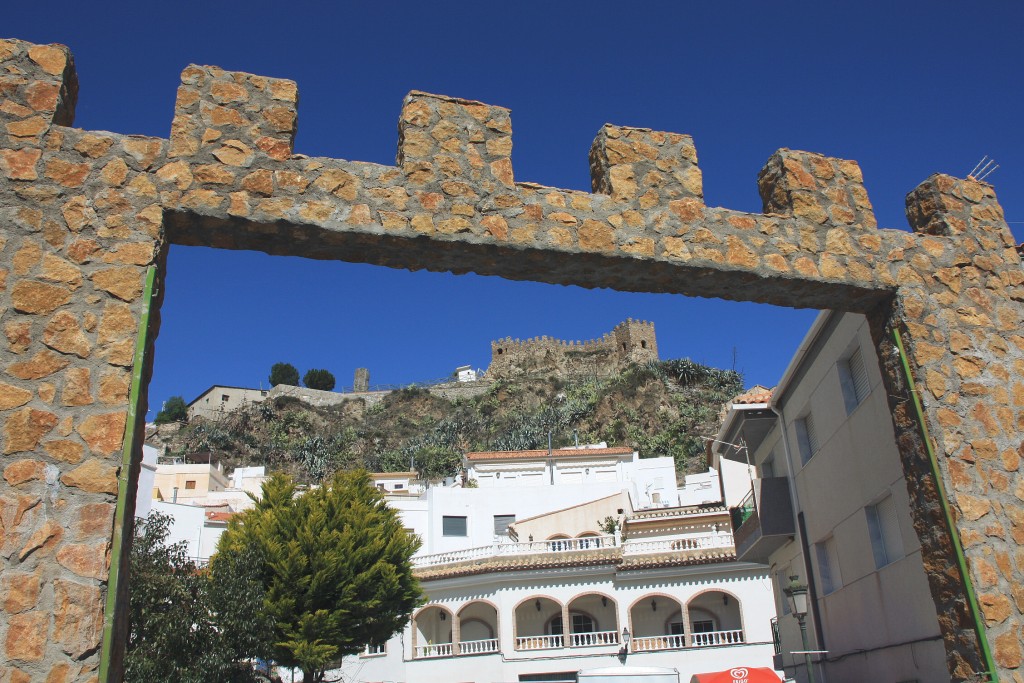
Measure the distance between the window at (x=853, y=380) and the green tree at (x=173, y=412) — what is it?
267 feet

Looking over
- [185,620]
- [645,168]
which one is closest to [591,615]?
[185,620]

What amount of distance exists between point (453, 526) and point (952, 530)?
32.7 metres

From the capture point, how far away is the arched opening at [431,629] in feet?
96.9

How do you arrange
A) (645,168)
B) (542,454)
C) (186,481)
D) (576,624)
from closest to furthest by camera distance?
(645,168)
(576,624)
(542,454)
(186,481)

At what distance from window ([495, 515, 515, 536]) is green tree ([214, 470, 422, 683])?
452 inches

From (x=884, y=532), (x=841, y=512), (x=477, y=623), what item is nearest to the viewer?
(x=884, y=532)

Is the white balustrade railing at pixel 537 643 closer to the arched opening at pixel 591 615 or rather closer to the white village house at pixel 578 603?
the white village house at pixel 578 603

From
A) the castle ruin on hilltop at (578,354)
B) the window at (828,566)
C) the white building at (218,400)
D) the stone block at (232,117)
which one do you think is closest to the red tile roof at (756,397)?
the window at (828,566)

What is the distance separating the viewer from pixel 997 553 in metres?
4.81

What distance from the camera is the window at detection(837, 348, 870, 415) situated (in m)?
10.7

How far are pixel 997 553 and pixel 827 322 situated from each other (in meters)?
6.23

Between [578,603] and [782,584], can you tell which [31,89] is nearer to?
[782,584]

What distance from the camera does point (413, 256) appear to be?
4.93m

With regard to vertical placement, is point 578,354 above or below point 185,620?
above
